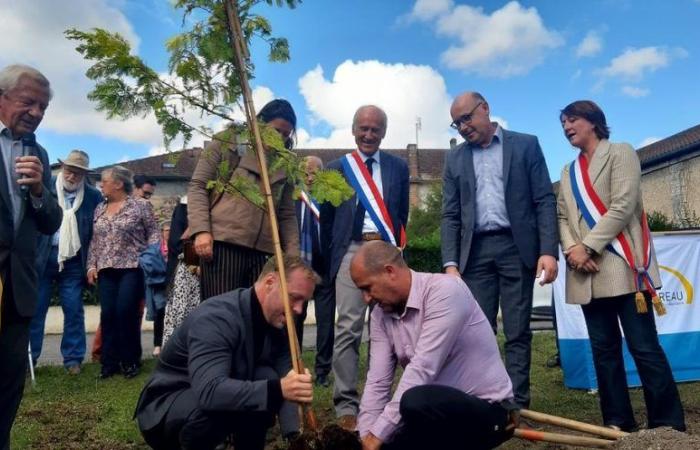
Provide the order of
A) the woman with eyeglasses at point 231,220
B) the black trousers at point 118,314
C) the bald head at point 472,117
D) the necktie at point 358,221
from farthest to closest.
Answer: the black trousers at point 118,314, the necktie at point 358,221, the bald head at point 472,117, the woman with eyeglasses at point 231,220

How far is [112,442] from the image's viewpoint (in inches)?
165

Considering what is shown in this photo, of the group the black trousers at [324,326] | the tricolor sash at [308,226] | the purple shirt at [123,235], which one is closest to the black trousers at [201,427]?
the black trousers at [324,326]

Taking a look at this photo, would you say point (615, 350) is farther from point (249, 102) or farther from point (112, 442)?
point (112, 442)

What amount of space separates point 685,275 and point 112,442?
16.6 ft

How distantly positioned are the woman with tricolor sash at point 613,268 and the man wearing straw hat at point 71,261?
4.80 metres

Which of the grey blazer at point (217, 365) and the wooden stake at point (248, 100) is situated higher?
the wooden stake at point (248, 100)

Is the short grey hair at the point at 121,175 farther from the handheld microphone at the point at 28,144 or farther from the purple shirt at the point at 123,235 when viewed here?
the handheld microphone at the point at 28,144

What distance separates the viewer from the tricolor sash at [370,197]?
4.79 m

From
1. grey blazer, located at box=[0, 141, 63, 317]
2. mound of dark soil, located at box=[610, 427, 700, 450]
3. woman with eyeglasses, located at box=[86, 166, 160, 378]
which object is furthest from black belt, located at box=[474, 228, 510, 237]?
woman with eyeglasses, located at box=[86, 166, 160, 378]

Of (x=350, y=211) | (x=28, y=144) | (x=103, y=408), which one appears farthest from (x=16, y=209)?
(x=103, y=408)

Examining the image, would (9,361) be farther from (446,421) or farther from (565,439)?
(565,439)

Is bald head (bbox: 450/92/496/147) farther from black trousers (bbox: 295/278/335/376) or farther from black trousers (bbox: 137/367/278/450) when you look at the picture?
black trousers (bbox: 137/367/278/450)

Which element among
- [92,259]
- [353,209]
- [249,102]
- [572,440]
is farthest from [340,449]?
[92,259]

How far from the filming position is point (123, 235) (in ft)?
21.6
